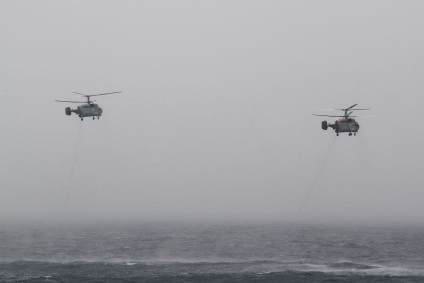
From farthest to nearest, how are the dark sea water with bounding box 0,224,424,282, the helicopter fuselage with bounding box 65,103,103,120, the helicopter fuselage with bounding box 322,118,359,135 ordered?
the dark sea water with bounding box 0,224,424,282 < the helicopter fuselage with bounding box 65,103,103,120 < the helicopter fuselage with bounding box 322,118,359,135

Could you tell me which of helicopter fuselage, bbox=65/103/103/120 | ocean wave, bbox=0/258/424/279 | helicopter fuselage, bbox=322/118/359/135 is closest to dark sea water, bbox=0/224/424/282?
ocean wave, bbox=0/258/424/279

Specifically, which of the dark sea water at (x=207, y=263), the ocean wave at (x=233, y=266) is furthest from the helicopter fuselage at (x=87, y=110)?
the ocean wave at (x=233, y=266)

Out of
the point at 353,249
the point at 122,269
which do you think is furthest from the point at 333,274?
the point at 353,249

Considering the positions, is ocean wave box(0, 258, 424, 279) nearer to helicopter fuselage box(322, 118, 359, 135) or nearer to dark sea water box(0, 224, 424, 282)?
dark sea water box(0, 224, 424, 282)

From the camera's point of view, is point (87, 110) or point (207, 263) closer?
point (87, 110)

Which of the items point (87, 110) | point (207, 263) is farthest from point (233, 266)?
point (87, 110)

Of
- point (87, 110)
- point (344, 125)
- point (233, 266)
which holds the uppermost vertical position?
point (87, 110)

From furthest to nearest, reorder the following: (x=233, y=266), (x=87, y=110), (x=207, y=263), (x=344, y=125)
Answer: (x=207, y=263)
(x=233, y=266)
(x=87, y=110)
(x=344, y=125)

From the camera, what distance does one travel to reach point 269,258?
354 feet

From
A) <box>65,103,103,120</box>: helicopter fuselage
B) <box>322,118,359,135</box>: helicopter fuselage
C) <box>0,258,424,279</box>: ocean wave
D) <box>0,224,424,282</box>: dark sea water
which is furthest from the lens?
<box>0,258,424,279</box>: ocean wave

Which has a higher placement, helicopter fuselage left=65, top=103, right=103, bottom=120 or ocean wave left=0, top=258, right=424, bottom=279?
helicopter fuselage left=65, top=103, right=103, bottom=120

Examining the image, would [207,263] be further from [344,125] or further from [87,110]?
[344,125]

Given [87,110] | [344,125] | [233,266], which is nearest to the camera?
[344,125]

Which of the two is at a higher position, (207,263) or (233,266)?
(207,263)
